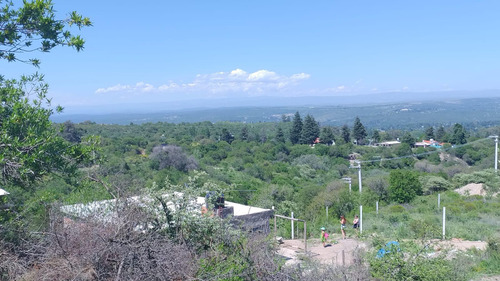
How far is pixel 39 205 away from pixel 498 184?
2464cm

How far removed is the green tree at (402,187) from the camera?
23.4 meters

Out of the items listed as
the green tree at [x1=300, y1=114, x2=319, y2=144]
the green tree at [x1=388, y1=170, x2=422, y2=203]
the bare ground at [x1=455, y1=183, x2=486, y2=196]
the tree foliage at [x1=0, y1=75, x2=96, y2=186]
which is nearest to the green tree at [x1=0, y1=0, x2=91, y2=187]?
the tree foliage at [x1=0, y1=75, x2=96, y2=186]

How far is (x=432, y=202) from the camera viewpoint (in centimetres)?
2092

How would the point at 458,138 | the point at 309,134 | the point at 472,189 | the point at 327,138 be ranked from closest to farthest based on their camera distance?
the point at 472,189
the point at 458,138
the point at 327,138
the point at 309,134

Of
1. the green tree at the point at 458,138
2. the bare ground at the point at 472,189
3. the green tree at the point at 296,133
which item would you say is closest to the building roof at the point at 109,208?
the bare ground at the point at 472,189

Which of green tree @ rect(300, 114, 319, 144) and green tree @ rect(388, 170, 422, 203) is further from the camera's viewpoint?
green tree @ rect(300, 114, 319, 144)

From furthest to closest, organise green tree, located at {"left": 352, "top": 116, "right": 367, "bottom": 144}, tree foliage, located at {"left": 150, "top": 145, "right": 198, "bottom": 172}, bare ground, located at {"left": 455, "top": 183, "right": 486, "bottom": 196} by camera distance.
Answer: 1. green tree, located at {"left": 352, "top": 116, "right": 367, "bottom": 144}
2. tree foliage, located at {"left": 150, "top": 145, "right": 198, "bottom": 172}
3. bare ground, located at {"left": 455, "top": 183, "right": 486, "bottom": 196}

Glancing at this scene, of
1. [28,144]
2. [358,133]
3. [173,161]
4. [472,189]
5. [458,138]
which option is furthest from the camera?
[358,133]

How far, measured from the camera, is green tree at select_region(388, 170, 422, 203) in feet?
76.8

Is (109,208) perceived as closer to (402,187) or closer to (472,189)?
(402,187)

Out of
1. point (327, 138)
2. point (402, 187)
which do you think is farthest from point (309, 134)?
point (402, 187)

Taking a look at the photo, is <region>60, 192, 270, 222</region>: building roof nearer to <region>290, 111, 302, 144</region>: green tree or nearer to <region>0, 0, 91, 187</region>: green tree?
<region>0, 0, 91, 187</region>: green tree

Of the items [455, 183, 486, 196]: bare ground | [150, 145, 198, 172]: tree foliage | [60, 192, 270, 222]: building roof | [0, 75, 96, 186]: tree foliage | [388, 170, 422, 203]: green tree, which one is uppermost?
[0, 75, 96, 186]: tree foliage

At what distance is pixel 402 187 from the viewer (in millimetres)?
23562
